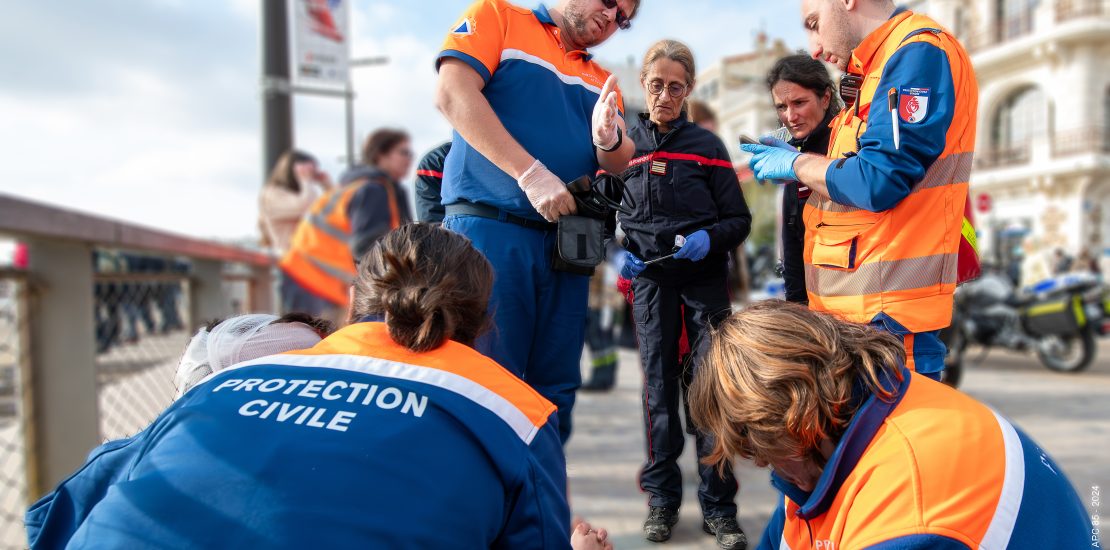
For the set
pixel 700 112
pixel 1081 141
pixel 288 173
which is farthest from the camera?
pixel 1081 141

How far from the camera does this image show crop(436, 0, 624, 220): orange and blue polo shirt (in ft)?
6.23

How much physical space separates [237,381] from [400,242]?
15.2 inches

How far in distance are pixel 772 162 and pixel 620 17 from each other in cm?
62

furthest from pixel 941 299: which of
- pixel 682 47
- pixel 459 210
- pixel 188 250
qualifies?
pixel 188 250

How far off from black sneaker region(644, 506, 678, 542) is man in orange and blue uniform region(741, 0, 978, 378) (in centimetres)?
73

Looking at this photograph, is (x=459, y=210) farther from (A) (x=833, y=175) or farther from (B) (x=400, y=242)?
(A) (x=833, y=175)

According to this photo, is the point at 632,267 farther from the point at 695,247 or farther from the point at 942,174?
the point at 942,174

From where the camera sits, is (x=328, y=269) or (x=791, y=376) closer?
(x=791, y=376)

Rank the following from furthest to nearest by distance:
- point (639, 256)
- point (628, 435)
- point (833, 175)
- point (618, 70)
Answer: point (628, 435), point (618, 70), point (639, 256), point (833, 175)

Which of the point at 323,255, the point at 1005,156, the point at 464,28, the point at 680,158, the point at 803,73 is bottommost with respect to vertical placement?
the point at 323,255

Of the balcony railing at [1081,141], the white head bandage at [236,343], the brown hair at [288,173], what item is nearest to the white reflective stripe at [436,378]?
the white head bandage at [236,343]

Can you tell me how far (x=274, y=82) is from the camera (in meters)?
6.25

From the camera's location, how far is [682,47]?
6.37ft

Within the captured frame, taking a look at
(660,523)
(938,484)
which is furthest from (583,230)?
(938,484)
